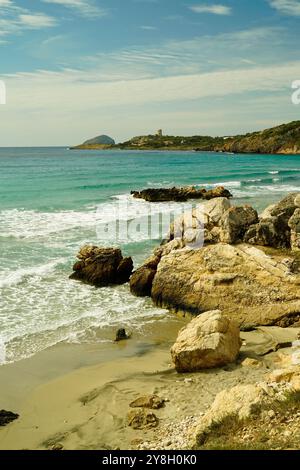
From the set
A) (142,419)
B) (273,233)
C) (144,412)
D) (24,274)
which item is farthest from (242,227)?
(142,419)

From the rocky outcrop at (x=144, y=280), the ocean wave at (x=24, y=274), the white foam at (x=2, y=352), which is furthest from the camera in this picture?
the ocean wave at (x=24, y=274)

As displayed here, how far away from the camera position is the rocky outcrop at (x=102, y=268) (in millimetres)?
18000

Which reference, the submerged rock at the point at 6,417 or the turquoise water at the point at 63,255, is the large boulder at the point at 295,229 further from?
the submerged rock at the point at 6,417

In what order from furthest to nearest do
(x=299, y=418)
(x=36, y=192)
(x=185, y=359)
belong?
(x=36, y=192), (x=185, y=359), (x=299, y=418)

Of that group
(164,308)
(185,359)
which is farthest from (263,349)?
(164,308)

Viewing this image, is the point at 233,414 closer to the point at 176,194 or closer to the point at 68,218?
the point at 68,218

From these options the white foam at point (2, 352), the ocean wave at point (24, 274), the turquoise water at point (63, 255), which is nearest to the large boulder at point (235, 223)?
the turquoise water at point (63, 255)

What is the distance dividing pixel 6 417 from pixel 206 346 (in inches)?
169

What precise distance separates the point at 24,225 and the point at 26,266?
31.8 feet

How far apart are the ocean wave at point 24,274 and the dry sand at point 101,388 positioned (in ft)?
19.0

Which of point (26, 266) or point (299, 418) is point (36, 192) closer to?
point (26, 266)

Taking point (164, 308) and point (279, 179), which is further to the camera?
point (279, 179)

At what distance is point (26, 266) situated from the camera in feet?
65.4
